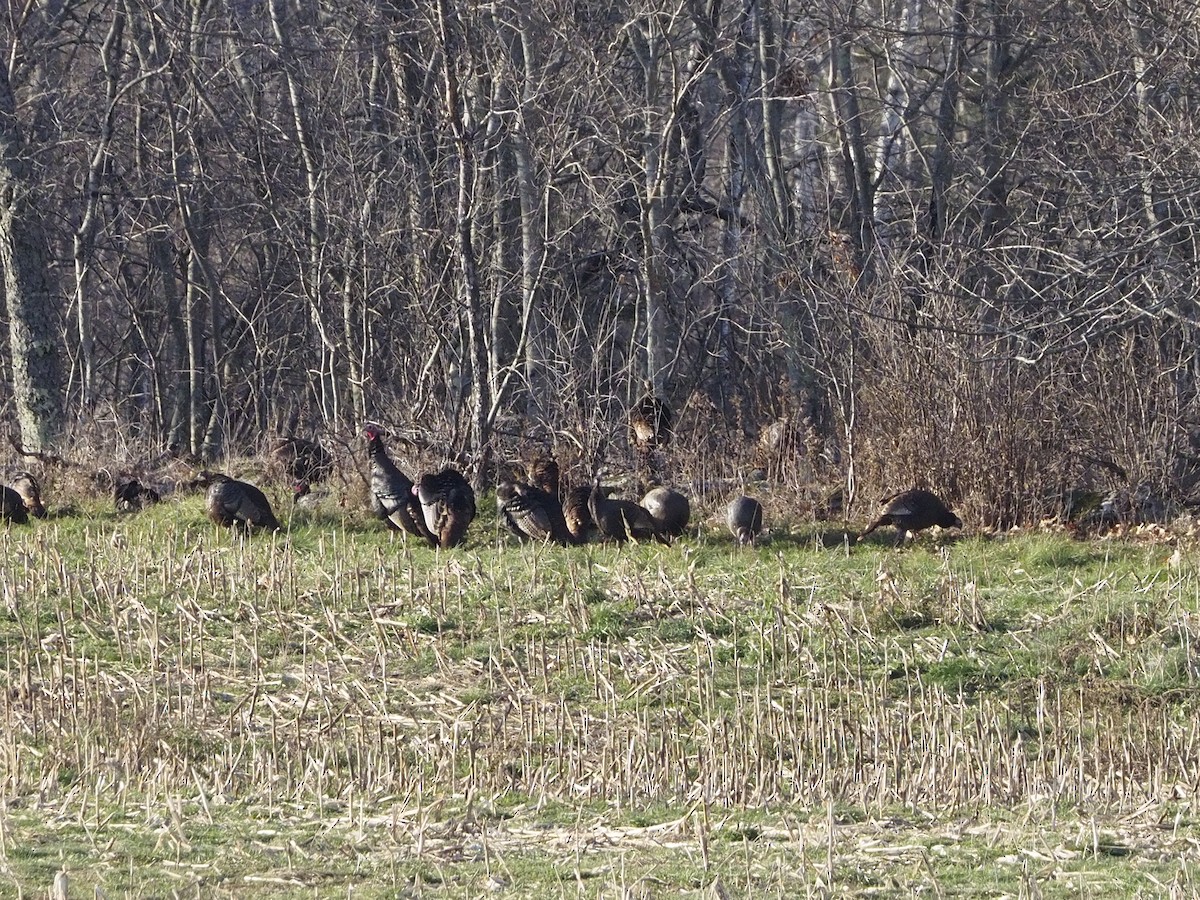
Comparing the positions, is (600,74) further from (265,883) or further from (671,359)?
(265,883)

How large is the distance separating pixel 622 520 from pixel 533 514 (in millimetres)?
704

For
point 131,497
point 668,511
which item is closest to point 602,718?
point 668,511

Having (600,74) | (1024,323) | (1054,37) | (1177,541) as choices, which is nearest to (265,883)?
(1024,323)

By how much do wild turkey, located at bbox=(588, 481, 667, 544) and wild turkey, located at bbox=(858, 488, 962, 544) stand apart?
175cm

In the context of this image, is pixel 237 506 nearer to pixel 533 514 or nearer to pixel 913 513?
pixel 533 514

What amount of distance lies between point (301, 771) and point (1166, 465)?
8481 millimetres

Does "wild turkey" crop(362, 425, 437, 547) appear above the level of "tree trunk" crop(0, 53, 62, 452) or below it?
below

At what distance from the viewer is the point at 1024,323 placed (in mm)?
11094

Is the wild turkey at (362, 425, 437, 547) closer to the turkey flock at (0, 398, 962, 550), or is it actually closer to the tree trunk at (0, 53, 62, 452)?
the turkey flock at (0, 398, 962, 550)

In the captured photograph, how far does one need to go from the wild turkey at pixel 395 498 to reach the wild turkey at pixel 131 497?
255 centimetres

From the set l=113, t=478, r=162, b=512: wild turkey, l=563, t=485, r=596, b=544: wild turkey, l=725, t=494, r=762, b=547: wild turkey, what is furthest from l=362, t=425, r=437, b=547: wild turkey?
l=113, t=478, r=162, b=512: wild turkey

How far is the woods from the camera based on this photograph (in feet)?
43.2

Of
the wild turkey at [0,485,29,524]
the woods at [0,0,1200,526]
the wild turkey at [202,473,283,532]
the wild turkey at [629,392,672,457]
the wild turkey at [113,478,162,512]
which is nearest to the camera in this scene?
the wild turkey at [202,473,283,532]

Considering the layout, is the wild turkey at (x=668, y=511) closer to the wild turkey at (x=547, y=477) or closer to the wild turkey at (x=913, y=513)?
the wild turkey at (x=547, y=477)
